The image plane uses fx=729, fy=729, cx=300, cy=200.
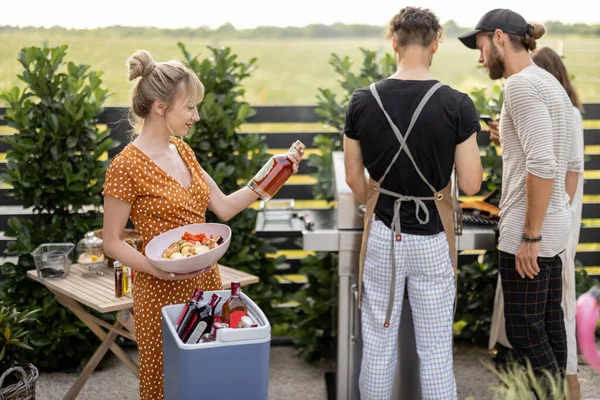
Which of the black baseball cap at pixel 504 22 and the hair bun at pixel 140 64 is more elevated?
the black baseball cap at pixel 504 22

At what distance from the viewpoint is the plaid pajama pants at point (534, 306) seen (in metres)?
3.04

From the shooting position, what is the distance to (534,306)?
305 cm

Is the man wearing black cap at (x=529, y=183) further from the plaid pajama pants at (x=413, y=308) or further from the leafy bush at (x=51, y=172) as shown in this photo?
the leafy bush at (x=51, y=172)

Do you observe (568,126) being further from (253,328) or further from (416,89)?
(253,328)

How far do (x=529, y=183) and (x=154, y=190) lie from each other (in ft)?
4.78

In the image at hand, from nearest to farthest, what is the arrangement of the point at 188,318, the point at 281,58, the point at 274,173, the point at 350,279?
the point at 188,318 < the point at 274,173 < the point at 350,279 < the point at 281,58

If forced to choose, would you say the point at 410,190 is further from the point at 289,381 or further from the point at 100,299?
the point at 289,381

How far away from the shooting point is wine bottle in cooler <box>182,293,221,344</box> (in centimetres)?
211

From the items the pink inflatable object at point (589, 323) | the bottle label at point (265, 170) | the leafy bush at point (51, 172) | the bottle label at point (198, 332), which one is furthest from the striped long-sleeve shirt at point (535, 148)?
the leafy bush at point (51, 172)

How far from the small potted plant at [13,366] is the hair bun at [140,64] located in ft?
4.17

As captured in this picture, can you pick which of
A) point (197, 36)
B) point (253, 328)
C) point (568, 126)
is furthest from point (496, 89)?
point (197, 36)

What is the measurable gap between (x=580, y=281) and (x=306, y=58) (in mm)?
5232

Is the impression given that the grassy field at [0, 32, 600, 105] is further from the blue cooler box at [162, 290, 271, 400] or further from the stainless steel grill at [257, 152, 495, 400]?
the blue cooler box at [162, 290, 271, 400]

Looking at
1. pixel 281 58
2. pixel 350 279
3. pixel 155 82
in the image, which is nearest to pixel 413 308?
pixel 350 279
